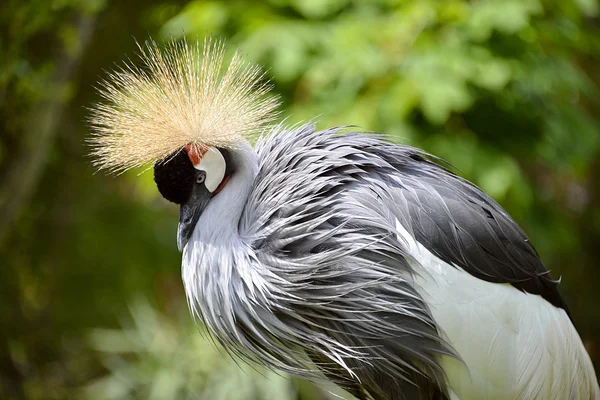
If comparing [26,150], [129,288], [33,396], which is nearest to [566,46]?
[26,150]

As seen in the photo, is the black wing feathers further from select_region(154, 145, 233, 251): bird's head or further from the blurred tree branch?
the blurred tree branch

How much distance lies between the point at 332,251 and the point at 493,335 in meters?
0.43

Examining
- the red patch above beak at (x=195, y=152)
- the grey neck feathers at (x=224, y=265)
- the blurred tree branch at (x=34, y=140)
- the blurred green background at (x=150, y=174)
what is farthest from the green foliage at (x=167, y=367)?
the red patch above beak at (x=195, y=152)

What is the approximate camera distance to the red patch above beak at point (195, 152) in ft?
5.34

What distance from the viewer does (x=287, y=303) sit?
62.2 inches

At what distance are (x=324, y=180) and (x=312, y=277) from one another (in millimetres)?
229

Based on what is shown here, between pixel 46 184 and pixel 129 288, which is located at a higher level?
pixel 46 184

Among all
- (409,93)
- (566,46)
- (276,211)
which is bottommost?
(276,211)

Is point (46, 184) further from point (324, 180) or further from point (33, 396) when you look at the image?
point (324, 180)

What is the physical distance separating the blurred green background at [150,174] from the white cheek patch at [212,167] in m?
1.19

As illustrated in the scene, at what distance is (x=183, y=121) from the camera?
165cm

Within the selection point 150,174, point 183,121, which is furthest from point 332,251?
point 150,174

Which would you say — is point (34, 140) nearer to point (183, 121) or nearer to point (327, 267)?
point (183, 121)

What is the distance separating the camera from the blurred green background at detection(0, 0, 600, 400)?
2771 millimetres
